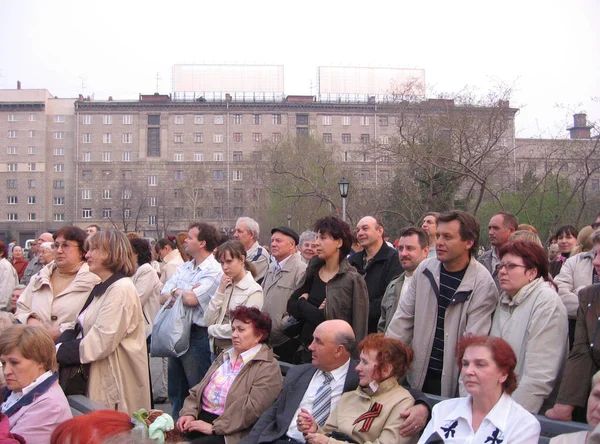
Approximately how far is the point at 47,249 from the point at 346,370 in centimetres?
671

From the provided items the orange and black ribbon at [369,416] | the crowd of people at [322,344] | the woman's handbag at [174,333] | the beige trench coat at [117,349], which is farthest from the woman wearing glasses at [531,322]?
the woman's handbag at [174,333]

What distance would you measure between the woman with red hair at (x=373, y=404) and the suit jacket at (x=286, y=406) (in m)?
0.24

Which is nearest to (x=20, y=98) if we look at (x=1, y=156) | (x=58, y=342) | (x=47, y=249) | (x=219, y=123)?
(x=1, y=156)


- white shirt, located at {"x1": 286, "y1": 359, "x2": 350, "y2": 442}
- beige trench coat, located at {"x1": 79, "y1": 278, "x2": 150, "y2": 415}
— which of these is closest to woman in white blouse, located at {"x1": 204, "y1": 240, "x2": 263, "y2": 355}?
beige trench coat, located at {"x1": 79, "y1": 278, "x2": 150, "y2": 415}

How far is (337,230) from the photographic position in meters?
6.12

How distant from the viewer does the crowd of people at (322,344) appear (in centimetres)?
407

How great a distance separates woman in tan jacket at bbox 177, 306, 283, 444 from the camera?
5215 millimetres

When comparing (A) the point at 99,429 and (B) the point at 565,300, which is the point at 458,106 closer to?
(B) the point at 565,300

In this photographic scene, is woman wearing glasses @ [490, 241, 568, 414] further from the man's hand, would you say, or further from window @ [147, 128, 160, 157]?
window @ [147, 128, 160, 157]

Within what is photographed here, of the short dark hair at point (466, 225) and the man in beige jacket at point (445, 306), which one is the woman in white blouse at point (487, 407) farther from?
the short dark hair at point (466, 225)

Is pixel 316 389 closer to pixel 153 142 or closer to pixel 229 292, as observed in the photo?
pixel 229 292

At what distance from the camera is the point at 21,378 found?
15.0 ft

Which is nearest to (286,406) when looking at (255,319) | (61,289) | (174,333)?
(255,319)

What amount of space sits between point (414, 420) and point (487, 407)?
0.66m
